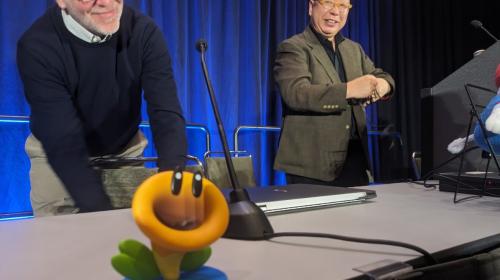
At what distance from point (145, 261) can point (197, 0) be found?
2.40 meters

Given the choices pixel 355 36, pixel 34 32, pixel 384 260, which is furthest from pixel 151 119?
pixel 355 36

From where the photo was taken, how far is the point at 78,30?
1.05 metres

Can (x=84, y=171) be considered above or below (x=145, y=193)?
below

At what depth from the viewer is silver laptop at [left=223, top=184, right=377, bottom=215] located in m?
0.63

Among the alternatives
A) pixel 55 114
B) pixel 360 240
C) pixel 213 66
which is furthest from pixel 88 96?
pixel 213 66

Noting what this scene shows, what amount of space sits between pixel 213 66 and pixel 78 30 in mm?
1518

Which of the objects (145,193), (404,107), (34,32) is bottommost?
(404,107)

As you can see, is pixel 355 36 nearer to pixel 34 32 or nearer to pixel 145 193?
pixel 34 32

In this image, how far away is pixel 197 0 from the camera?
8.17 feet

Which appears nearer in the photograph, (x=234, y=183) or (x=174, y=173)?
(x=174, y=173)

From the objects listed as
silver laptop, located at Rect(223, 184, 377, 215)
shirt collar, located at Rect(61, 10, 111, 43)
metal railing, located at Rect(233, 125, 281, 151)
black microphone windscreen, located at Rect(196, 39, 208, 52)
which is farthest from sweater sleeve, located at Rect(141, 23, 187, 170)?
metal railing, located at Rect(233, 125, 281, 151)

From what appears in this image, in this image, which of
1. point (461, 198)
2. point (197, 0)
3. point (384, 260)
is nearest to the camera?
point (384, 260)

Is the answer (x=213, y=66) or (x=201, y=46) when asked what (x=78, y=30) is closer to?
(x=201, y=46)

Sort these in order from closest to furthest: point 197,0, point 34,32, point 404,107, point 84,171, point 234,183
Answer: point 234,183 → point 84,171 → point 34,32 → point 197,0 → point 404,107
